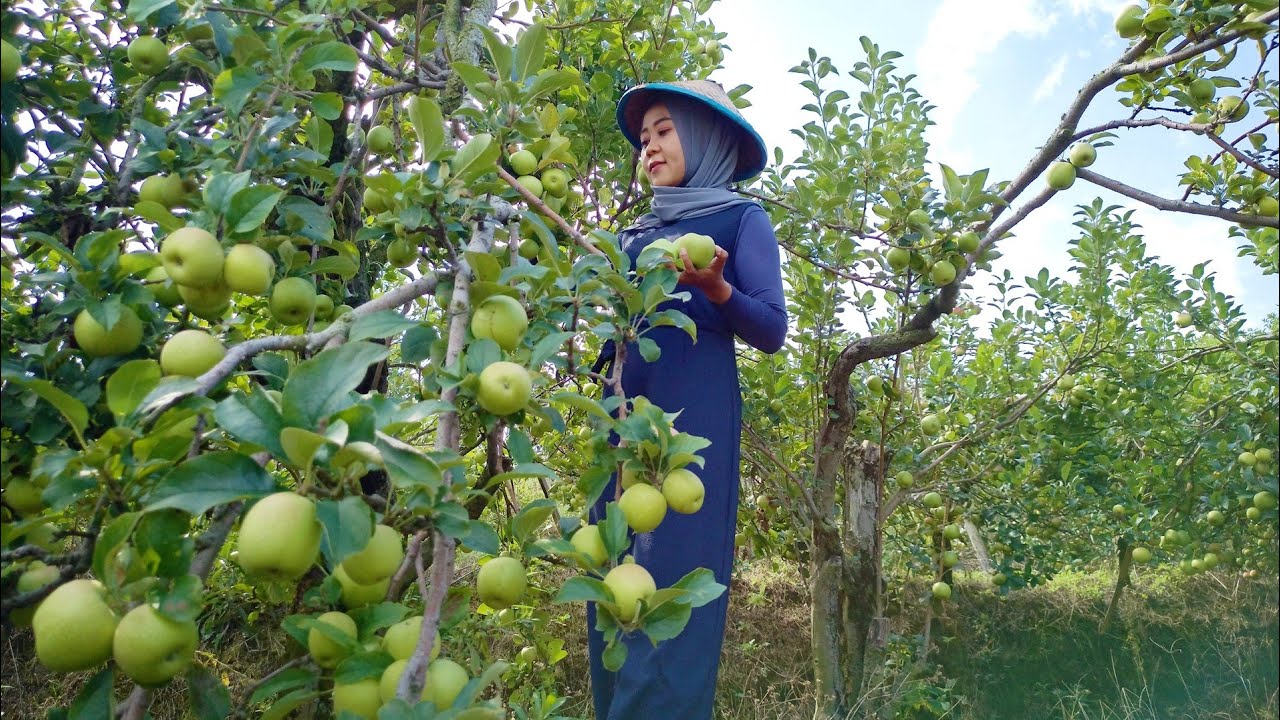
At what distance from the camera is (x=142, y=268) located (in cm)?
94

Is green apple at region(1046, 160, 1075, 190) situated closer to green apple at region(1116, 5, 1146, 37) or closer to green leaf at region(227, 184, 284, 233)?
green apple at region(1116, 5, 1146, 37)

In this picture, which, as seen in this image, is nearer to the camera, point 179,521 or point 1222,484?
point 179,521

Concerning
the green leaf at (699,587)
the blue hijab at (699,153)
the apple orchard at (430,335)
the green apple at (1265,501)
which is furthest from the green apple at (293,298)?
the green apple at (1265,501)

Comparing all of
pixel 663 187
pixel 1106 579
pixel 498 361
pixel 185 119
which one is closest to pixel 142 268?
pixel 185 119

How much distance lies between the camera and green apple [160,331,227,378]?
2.81ft

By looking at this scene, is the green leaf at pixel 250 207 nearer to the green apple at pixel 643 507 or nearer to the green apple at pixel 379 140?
the green apple at pixel 643 507

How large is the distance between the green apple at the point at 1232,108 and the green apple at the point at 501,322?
6.06 feet

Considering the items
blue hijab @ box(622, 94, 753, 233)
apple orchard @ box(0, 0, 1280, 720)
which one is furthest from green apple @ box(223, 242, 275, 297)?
blue hijab @ box(622, 94, 753, 233)

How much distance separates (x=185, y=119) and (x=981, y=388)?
3.27 meters

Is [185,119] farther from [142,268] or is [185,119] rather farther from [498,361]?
[498,361]

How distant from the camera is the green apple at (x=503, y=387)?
0.84 m

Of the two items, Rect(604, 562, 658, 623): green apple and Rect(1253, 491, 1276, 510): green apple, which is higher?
Rect(1253, 491, 1276, 510): green apple

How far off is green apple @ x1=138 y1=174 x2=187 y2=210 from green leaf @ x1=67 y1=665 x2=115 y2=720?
66 cm

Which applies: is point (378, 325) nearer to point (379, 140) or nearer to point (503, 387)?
point (503, 387)
